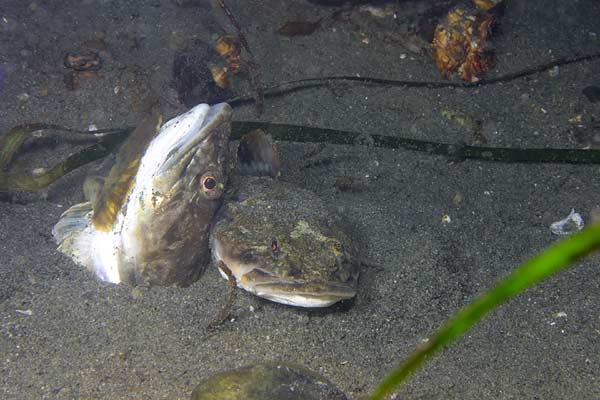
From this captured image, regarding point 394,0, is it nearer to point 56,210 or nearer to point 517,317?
point 517,317

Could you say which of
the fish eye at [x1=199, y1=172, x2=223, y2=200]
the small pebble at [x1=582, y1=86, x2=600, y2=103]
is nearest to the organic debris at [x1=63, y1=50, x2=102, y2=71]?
the fish eye at [x1=199, y1=172, x2=223, y2=200]

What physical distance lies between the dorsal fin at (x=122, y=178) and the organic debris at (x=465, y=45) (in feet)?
13.2

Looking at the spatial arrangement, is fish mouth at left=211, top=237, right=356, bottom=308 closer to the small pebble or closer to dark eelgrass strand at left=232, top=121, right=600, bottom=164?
dark eelgrass strand at left=232, top=121, right=600, bottom=164

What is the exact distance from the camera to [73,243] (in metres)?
3.86

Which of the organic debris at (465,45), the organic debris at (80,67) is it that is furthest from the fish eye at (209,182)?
the organic debris at (465,45)

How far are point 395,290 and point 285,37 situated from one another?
4.27 meters

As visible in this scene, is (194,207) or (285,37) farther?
(285,37)

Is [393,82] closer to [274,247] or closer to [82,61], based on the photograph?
[274,247]

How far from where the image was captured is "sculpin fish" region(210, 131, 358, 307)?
310 centimetres

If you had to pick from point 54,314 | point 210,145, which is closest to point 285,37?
point 210,145

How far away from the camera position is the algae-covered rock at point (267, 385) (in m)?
2.50

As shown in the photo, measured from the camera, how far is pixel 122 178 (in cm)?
364

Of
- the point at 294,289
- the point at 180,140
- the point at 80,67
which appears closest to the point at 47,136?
the point at 80,67

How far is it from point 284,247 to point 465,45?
4.29 metres
